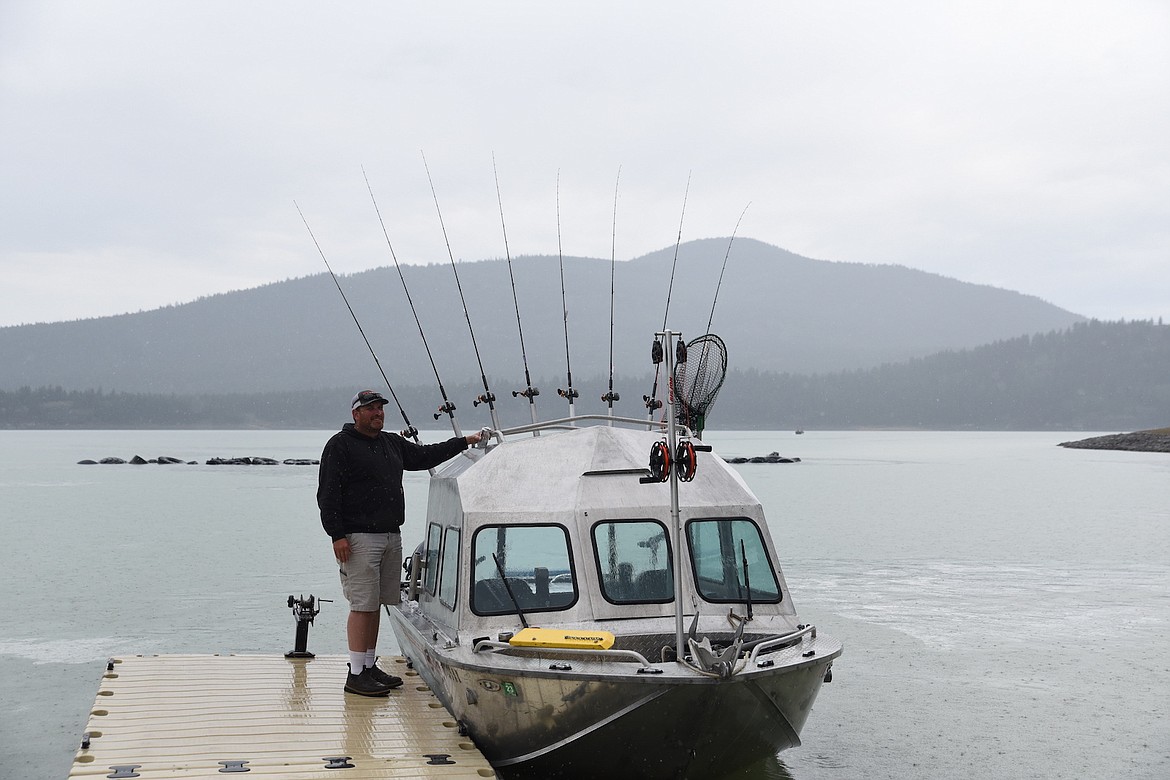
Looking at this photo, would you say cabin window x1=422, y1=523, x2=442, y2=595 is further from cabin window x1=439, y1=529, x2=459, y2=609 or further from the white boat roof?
the white boat roof

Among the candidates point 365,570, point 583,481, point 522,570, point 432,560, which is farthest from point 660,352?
point 432,560

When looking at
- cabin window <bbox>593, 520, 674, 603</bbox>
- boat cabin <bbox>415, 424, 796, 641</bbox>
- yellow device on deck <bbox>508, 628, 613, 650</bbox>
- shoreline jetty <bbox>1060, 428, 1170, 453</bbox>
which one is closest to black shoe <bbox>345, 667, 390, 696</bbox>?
boat cabin <bbox>415, 424, 796, 641</bbox>

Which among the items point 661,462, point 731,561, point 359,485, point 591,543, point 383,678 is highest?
point 661,462

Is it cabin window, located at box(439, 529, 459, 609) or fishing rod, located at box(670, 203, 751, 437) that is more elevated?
fishing rod, located at box(670, 203, 751, 437)

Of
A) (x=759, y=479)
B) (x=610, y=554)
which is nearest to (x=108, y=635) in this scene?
(x=610, y=554)

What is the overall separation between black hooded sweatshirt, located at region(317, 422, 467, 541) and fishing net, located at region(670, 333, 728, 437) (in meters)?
2.33

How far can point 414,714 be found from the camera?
27.2 ft

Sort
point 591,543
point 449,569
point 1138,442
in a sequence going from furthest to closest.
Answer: point 1138,442 < point 449,569 < point 591,543

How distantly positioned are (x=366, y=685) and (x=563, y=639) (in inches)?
90.6

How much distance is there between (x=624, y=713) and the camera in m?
7.01

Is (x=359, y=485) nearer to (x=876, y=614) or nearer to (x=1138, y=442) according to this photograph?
(x=876, y=614)

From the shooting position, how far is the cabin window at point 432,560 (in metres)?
9.22

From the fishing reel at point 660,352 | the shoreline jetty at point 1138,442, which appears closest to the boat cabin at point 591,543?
the fishing reel at point 660,352

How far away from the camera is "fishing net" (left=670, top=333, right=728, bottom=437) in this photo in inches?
357
